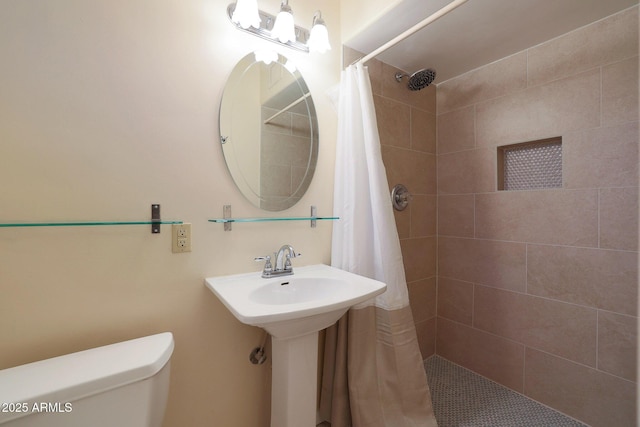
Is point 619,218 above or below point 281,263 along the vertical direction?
above

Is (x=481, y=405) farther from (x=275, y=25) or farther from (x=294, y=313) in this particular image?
(x=275, y=25)

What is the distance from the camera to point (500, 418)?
148 cm

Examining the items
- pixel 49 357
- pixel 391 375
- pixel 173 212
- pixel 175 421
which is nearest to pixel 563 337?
pixel 391 375

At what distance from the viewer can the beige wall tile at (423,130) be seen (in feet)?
6.29

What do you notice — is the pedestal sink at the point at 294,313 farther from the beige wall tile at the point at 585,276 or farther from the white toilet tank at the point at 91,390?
→ the beige wall tile at the point at 585,276

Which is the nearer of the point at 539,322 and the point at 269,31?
the point at 269,31

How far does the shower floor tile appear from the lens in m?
1.46

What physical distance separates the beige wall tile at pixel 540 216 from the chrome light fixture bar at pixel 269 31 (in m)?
1.48

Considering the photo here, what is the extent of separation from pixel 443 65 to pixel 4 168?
2.26 m

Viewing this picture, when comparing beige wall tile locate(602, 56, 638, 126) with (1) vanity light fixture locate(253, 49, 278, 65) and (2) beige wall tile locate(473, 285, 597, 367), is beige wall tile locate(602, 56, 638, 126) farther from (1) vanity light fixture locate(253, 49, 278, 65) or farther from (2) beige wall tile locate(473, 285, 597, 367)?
(1) vanity light fixture locate(253, 49, 278, 65)

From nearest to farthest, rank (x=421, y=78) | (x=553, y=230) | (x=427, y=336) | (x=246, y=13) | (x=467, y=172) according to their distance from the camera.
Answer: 1. (x=246, y=13)
2. (x=553, y=230)
3. (x=421, y=78)
4. (x=467, y=172)
5. (x=427, y=336)

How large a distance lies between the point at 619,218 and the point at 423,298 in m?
1.16

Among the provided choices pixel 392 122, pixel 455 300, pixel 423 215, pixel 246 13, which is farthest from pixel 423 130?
pixel 246 13

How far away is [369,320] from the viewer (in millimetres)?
1330
